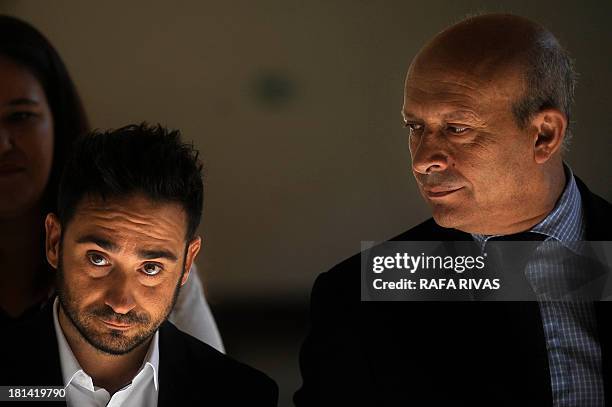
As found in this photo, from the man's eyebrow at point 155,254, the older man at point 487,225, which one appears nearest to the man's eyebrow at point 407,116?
the older man at point 487,225

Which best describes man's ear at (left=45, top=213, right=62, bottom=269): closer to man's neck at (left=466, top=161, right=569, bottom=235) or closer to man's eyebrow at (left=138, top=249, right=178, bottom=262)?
man's eyebrow at (left=138, top=249, right=178, bottom=262)

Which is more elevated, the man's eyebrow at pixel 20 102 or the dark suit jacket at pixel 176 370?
the man's eyebrow at pixel 20 102

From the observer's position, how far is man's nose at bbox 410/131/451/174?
1240 millimetres

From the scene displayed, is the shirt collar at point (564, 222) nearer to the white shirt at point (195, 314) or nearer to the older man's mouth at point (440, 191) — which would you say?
the older man's mouth at point (440, 191)

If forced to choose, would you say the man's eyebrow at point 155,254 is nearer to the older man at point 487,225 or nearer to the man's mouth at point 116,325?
the man's mouth at point 116,325

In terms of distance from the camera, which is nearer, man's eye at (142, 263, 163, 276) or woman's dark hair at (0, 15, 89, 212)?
man's eye at (142, 263, 163, 276)

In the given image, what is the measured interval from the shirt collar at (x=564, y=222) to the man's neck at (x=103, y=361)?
1.65 feet

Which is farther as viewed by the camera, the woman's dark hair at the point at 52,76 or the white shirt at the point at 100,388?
the woman's dark hair at the point at 52,76

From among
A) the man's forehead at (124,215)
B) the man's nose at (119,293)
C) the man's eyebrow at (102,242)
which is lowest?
the man's nose at (119,293)

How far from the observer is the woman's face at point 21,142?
1.35 meters

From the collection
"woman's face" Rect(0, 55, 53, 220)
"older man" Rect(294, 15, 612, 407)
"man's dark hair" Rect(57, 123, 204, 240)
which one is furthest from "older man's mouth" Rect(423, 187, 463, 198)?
"woman's face" Rect(0, 55, 53, 220)

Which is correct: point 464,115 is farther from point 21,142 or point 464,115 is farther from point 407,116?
point 21,142

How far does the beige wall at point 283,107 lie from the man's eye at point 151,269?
5.9 inches

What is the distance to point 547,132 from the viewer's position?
4.13 feet
